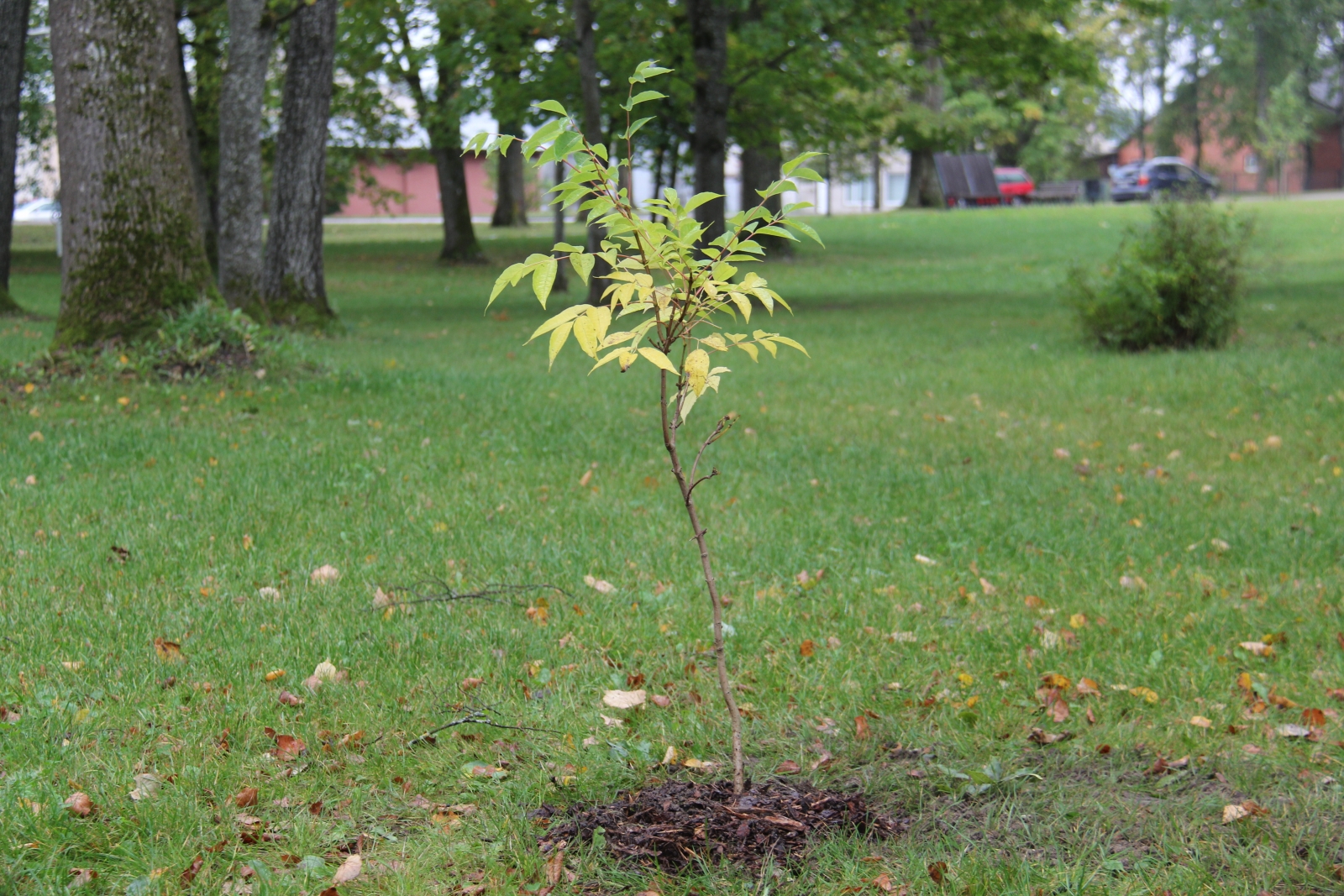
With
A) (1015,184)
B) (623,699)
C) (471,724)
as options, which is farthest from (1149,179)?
(471,724)

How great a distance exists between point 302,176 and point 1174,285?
8.94m

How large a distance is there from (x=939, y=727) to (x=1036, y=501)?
2842 millimetres

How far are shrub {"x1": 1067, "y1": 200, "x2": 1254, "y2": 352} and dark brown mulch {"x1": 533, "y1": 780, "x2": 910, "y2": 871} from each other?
898cm

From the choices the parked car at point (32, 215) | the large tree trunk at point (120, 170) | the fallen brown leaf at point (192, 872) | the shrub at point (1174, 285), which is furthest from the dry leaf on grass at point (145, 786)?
the parked car at point (32, 215)

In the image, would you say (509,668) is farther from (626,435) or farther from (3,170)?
(3,170)

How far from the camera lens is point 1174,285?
1086 cm

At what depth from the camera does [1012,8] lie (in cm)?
1694

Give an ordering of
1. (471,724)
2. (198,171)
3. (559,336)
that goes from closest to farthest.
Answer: (559,336), (471,724), (198,171)

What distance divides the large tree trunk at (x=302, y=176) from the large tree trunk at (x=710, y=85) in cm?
524

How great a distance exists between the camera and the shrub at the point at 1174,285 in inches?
423

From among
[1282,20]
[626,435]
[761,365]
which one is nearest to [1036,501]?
[626,435]

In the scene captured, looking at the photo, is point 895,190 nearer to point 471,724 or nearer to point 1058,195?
point 1058,195

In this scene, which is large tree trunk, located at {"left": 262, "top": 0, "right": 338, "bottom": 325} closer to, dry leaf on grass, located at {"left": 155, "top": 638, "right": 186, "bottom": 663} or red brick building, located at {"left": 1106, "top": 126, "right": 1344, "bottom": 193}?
dry leaf on grass, located at {"left": 155, "top": 638, "right": 186, "bottom": 663}

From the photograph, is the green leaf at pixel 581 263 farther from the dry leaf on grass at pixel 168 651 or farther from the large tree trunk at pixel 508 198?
the large tree trunk at pixel 508 198
